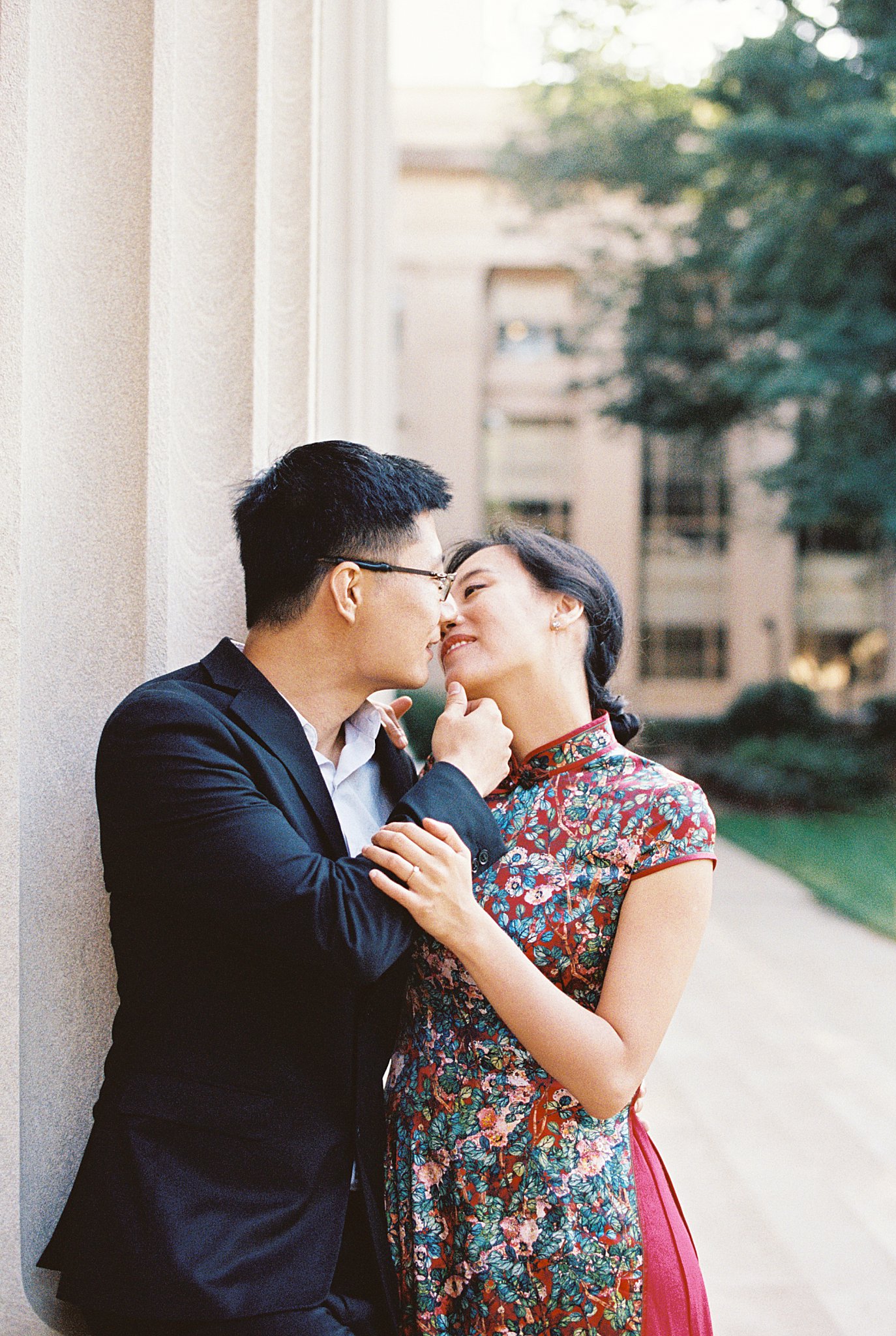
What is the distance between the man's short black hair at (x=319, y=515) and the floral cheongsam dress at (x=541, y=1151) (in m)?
0.50

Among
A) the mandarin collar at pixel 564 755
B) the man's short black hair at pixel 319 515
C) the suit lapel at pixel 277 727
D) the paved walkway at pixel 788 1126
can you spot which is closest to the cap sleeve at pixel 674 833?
the mandarin collar at pixel 564 755

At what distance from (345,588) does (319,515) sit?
0.37 ft

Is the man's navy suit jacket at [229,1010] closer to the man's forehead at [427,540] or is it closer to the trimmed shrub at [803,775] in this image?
the man's forehead at [427,540]

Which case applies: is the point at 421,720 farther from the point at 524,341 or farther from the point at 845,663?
the point at 524,341

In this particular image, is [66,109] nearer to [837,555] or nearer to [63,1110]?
[63,1110]

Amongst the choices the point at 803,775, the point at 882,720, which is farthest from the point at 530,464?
the point at 803,775

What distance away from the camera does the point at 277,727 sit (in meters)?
1.70

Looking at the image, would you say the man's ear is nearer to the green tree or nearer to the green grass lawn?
the green grass lawn

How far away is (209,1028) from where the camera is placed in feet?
5.24

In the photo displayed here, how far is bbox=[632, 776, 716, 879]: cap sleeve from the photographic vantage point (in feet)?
5.58

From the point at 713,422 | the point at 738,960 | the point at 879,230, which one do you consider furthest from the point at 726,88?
the point at 738,960

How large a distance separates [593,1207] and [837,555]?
21198mm

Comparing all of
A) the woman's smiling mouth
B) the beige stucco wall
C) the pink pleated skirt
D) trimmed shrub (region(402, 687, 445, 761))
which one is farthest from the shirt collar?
trimmed shrub (region(402, 687, 445, 761))

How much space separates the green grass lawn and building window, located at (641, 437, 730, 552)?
25.5 ft
